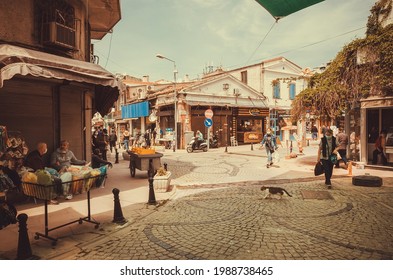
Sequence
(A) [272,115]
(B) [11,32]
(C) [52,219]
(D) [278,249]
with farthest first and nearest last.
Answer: (A) [272,115] → (B) [11,32] → (C) [52,219] → (D) [278,249]

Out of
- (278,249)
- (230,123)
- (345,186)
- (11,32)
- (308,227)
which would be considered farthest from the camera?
(230,123)

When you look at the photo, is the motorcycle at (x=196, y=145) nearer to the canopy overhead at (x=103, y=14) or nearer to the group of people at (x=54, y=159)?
the canopy overhead at (x=103, y=14)

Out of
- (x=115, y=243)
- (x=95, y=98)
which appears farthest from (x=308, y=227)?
(x=95, y=98)

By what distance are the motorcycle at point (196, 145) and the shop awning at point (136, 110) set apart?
365 inches

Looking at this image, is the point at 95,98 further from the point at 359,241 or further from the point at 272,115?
the point at 272,115

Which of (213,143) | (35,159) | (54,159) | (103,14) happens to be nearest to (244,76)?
(213,143)

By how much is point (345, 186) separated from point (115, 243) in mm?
7016

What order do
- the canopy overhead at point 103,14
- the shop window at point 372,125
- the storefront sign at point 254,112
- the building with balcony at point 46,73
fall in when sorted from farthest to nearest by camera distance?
the storefront sign at point 254,112
the shop window at point 372,125
the canopy overhead at point 103,14
the building with balcony at point 46,73

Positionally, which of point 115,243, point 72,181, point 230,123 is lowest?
point 115,243

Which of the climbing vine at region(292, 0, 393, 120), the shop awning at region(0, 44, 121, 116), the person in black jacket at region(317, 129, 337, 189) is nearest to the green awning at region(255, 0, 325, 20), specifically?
the person in black jacket at region(317, 129, 337, 189)

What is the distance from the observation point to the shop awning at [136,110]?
27.4 m

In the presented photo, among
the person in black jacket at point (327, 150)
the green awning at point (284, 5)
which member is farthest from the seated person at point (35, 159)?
the person in black jacket at point (327, 150)

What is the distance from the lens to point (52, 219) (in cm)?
524

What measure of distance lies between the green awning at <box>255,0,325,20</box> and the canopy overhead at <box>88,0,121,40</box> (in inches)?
241
